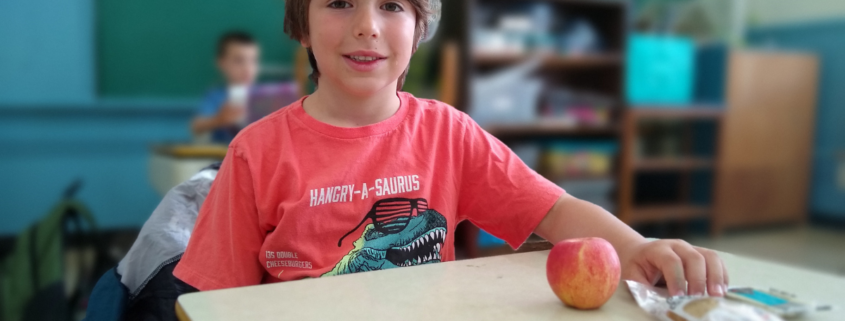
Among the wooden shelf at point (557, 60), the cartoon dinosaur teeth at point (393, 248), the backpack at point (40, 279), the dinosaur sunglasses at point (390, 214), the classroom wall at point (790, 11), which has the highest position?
the classroom wall at point (790, 11)

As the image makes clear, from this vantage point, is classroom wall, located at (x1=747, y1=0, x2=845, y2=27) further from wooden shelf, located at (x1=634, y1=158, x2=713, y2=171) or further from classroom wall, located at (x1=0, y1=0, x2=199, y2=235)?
classroom wall, located at (x1=0, y1=0, x2=199, y2=235)

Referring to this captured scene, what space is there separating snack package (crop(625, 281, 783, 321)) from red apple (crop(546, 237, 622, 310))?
0.04 metres

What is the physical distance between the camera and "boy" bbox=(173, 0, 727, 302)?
72 centimetres

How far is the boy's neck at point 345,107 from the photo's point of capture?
0.78 metres

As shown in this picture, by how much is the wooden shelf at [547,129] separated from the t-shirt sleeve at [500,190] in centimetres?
201

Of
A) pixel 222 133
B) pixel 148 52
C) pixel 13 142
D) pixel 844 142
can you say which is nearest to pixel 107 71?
pixel 148 52

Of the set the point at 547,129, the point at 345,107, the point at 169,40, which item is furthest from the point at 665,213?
the point at 345,107

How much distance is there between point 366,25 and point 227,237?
291 millimetres

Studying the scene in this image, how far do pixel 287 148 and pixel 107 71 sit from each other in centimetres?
263

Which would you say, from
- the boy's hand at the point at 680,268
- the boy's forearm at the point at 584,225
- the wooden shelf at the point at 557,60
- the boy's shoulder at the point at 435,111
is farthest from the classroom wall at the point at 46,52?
the boy's hand at the point at 680,268

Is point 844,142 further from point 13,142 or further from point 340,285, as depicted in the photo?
point 13,142

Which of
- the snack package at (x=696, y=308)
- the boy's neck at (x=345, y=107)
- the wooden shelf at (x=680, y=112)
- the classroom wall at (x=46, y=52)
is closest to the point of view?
the snack package at (x=696, y=308)

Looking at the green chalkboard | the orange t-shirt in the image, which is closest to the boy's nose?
the orange t-shirt

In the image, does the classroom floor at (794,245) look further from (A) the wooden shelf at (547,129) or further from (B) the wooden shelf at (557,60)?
(B) the wooden shelf at (557,60)
